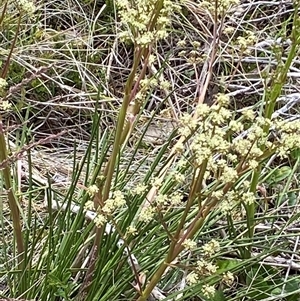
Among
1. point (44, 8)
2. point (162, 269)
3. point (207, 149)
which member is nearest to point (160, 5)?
point (207, 149)

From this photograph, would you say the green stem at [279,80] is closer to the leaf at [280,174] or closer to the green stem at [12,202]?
the leaf at [280,174]

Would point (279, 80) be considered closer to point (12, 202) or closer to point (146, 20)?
point (146, 20)

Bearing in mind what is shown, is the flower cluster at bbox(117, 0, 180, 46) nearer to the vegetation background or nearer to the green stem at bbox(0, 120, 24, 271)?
the vegetation background

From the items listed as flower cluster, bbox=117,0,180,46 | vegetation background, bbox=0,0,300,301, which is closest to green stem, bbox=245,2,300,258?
vegetation background, bbox=0,0,300,301

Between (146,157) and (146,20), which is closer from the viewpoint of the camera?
(146,20)

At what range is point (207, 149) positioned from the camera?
0.77m

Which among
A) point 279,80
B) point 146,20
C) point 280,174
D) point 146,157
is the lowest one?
point 280,174

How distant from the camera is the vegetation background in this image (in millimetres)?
887

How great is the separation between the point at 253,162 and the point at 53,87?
120cm

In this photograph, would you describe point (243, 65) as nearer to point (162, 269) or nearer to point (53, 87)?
point (53, 87)

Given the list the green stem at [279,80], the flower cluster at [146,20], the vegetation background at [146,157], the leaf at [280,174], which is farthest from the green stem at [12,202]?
the leaf at [280,174]

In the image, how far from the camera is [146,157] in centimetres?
129

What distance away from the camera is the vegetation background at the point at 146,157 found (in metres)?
0.89

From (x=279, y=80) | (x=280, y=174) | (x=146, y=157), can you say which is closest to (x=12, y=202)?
(x=146, y=157)
